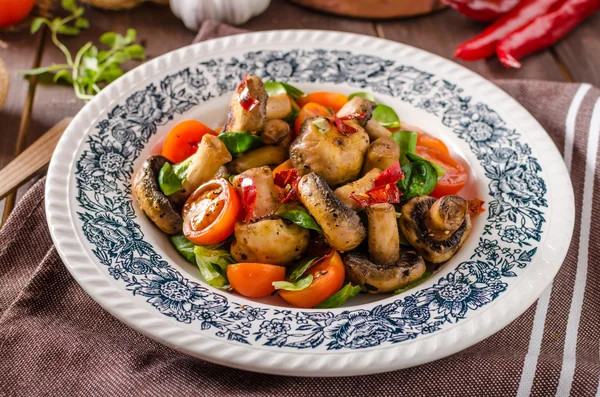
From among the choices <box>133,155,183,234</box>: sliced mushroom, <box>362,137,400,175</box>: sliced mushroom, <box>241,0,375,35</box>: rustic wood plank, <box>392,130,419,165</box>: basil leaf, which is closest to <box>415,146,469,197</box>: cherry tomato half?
<box>392,130,419,165</box>: basil leaf

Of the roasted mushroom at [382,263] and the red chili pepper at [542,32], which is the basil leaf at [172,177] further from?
the red chili pepper at [542,32]

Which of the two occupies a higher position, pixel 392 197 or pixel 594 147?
pixel 392 197

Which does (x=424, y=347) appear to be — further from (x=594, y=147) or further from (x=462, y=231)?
(x=594, y=147)

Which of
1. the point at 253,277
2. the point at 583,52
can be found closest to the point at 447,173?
the point at 253,277

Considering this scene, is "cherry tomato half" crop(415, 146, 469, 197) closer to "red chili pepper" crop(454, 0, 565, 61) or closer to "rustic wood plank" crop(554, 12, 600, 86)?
"red chili pepper" crop(454, 0, 565, 61)

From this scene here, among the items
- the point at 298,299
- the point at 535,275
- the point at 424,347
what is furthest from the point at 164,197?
the point at 535,275

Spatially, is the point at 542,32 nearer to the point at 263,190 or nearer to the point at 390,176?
the point at 390,176
